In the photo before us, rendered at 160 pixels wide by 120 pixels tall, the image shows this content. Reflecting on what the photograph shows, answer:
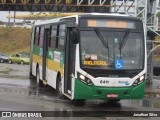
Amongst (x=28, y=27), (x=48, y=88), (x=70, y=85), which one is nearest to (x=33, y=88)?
(x=48, y=88)

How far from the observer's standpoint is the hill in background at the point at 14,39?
254 ft

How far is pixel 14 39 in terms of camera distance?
274 ft

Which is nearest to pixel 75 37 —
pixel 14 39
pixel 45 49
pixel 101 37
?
pixel 101 37

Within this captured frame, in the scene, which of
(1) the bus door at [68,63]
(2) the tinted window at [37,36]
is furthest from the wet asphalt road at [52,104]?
(2) the tinted window at [37,36]

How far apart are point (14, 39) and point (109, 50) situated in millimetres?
71267

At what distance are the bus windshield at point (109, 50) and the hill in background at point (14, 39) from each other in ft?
204

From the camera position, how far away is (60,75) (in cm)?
1570

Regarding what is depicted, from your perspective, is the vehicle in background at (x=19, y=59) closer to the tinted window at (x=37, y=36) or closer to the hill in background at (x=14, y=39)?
the hill in background at (x=14, y=39)

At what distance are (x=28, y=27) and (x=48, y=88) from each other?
2731 inches

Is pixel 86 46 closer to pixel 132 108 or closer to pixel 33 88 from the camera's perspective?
pixel 132 108

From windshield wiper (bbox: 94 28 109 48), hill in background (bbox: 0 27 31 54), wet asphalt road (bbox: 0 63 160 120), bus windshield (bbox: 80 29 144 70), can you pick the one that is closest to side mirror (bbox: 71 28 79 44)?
bus windshield (bbox: 80 29 144 70)

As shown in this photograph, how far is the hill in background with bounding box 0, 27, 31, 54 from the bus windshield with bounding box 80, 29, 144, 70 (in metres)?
62.3

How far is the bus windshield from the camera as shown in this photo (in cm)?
1356

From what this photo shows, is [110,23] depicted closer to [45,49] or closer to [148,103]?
[148,103]
